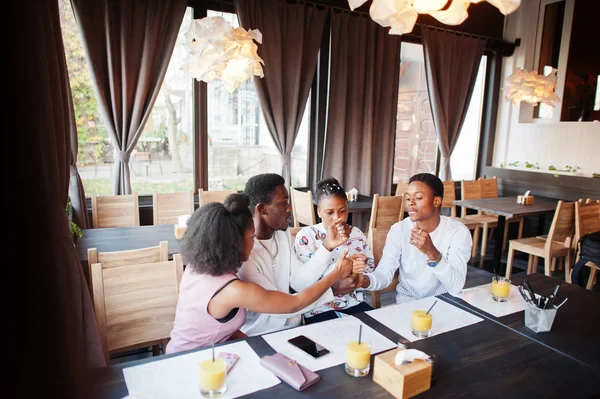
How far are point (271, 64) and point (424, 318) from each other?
146 inches

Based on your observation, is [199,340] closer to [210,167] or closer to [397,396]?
[397,396]

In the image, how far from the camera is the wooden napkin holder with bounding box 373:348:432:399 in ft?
4.00

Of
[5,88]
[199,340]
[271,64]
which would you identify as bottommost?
[199,340]

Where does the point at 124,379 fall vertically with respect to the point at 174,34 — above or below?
below

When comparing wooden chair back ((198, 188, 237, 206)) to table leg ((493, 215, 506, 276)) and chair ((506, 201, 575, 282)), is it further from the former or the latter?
chair ((506, 201, 575, 282))

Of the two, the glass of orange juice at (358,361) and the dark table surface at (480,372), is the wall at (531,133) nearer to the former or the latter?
the dark table surface at (480,372)

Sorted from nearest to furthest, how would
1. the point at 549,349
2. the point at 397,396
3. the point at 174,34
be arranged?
the point at 397,396
the point at 549,349
the point at 174,34

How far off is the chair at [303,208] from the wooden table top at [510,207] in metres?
1.83

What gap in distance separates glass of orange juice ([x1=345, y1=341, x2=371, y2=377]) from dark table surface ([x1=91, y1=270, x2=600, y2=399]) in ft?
0.07

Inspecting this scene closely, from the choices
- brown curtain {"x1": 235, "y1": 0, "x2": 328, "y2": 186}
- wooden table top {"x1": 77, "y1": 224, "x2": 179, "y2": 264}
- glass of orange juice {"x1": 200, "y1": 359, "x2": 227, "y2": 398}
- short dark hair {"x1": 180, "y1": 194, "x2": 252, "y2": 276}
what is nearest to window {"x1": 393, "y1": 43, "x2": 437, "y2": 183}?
brown curtain {"x1": 235, "y1": 0, "x2": 328, "y2": 186}

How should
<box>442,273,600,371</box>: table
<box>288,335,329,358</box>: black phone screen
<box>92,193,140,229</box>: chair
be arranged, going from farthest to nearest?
<box>92,193,140,229</box>: chair
<box>442,273,600,371</box>: table
<box>288,335,329,358</box>: black phone screen

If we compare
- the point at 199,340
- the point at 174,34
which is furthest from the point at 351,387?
the point at 174,34

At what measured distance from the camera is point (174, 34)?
165 inches

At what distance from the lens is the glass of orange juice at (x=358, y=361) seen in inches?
52.2
